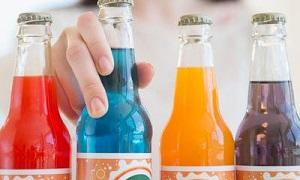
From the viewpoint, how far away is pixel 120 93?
1.87 ft

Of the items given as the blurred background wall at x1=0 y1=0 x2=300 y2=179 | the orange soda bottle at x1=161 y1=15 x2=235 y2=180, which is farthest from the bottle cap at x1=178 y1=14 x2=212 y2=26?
the blurred background wall at x1=0 y1=0 x2=300 y2=179

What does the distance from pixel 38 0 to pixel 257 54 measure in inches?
23.9

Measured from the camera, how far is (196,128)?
1.88 feet

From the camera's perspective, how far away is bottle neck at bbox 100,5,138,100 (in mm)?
572

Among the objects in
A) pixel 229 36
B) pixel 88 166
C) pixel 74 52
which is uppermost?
pixel 229 36

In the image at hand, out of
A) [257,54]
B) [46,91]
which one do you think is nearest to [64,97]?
[46,91]

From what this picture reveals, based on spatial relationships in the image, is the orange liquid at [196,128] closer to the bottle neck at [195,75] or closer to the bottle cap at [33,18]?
the bottle neck at [195,75]

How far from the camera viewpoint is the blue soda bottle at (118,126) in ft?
1.73

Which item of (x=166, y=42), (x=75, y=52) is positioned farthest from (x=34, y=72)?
(x=166, y=42)

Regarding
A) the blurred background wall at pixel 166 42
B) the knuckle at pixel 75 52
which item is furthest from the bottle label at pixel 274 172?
the blurred background wall at pixel 166 42

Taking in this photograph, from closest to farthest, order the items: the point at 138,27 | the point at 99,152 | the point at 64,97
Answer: the point at 99,152, the point at 64,97, the point at 138,27

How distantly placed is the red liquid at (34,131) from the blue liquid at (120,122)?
0.07 ft

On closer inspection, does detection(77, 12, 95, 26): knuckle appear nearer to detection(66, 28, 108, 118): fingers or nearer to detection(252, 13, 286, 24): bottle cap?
detection(66, 28, 108, 118): fingers

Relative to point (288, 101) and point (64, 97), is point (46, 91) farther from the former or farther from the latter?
point (288, 101)
